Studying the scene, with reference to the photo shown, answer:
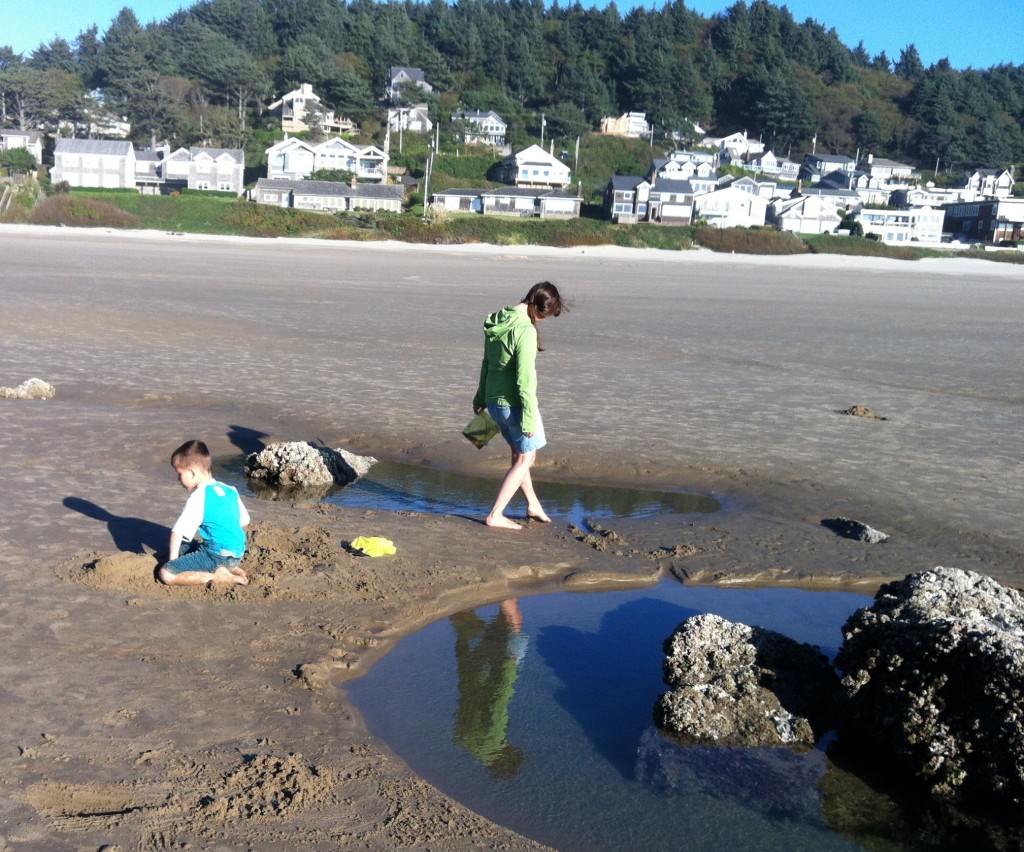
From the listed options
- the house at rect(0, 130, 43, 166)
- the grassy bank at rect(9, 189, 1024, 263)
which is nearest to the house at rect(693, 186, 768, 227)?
the grassy bank at rect(9, 189, 1024, 263)

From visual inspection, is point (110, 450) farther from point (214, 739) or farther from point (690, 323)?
point (690, 323)

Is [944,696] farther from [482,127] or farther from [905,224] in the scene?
[482,127]

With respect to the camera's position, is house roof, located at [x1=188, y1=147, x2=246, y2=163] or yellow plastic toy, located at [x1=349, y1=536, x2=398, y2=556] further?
house roof, located at [x1=188, y1=147, x2=246, y2=163]

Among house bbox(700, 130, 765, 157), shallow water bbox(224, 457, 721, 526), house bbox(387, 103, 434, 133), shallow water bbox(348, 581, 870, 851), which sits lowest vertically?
shallow water bbox(348, 581, 870, 851)

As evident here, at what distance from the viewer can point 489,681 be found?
199 inches

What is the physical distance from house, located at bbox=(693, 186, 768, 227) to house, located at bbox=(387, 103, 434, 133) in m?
36.0

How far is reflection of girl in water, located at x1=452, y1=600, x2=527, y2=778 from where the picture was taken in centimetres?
436

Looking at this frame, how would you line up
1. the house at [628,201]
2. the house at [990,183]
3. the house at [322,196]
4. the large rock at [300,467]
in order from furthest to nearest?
the house at [990,183]
the house at [628,201]
the house at [322,196]
the large rock at [300,467]

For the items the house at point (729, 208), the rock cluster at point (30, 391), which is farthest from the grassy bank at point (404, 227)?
the rock cluster at point (30, 391)

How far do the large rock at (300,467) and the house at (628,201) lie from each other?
7394cm

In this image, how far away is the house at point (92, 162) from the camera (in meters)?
81.7

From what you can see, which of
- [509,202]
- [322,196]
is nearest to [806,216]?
[509,202]

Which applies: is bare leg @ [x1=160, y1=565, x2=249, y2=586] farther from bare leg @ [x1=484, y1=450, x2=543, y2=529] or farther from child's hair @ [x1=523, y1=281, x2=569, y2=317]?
child's hair @ [x1=523, y1=281, x2=569, y2=317]

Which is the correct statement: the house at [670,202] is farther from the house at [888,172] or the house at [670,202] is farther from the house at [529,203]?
the house at [888,172]
